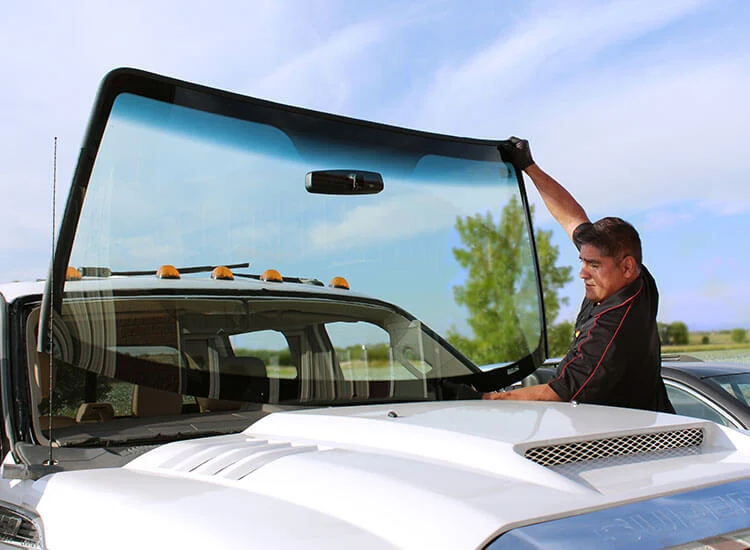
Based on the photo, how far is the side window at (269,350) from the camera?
2.90 meters

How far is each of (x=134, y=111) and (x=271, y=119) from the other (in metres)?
0.49

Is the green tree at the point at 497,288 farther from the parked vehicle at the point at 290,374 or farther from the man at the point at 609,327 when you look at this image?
the man at the point at 609,327

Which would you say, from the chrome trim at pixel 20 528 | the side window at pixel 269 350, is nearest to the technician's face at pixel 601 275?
the side window at pixel 269 350

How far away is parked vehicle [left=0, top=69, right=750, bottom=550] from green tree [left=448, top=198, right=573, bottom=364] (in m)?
0.03

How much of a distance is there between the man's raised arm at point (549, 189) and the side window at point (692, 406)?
2592 mm

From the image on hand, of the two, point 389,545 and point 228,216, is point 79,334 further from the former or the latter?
point 389,545

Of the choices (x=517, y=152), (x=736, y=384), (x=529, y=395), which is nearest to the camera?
(x=529, y=395)

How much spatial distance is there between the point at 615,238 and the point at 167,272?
1.93 meters

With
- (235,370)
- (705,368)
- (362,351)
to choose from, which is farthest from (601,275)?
(705,368)

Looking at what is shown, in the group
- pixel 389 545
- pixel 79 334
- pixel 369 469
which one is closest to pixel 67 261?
pixel 79 334

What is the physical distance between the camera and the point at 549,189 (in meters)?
3.81

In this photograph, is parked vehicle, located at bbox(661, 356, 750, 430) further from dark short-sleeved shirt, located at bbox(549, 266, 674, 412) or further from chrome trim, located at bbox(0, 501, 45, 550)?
chrome trim, located at bbox(0, 501, 45, 550)

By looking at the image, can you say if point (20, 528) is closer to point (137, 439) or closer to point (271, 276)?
point (137, 439)

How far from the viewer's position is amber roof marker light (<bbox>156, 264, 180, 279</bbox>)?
2.80m
